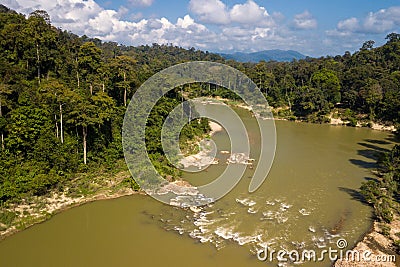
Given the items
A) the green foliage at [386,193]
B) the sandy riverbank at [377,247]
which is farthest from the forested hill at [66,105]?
the green foliage at [386,193]

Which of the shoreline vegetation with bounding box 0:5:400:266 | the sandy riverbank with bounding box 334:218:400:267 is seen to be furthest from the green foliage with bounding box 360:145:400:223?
the sandy riverbank with bounding box 334:218:400:267

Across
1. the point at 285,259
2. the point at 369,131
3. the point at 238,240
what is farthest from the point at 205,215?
the point at 369,131

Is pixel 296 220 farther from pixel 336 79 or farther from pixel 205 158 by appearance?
pixel 336 79

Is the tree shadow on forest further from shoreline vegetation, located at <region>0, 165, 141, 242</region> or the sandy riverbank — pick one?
shoreline vegetation, located at <region>0, 165, 141, 242</region>

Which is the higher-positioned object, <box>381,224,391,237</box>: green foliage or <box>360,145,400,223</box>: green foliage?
<box>360,145,400,223</box>: green foliage

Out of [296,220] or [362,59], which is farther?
[362,59]

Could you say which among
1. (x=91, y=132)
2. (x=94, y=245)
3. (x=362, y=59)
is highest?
(x=362, y=59)

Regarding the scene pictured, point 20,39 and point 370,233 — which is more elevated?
point 20,39

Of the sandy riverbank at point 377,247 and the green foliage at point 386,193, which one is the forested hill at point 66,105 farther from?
the green foliage at point 386,193
